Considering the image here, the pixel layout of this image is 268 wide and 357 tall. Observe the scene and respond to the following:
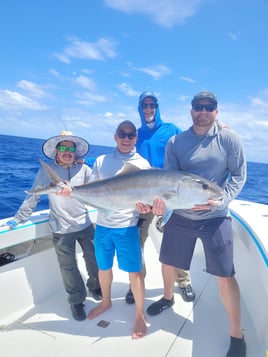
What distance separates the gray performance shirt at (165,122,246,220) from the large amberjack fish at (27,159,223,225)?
0.18m

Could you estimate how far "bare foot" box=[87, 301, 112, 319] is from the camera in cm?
284

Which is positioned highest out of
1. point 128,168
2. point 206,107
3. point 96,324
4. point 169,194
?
point 206,107

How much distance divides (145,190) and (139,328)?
1.30 meters

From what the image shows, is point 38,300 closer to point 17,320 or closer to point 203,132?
point 17,320

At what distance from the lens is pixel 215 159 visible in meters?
2.24

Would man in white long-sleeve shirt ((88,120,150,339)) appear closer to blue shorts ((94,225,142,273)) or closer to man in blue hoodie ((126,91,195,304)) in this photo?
blue shorts ((94,225,142,273))

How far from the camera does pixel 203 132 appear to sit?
2334 mm

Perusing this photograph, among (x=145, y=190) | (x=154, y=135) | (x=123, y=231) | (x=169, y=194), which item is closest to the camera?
(x=169, y=194)

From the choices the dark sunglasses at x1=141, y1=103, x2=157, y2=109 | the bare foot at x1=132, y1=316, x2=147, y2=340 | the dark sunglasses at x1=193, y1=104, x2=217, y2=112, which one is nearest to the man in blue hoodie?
the dark sunglasses at x1=141, y1=103, x2=157, y2=109

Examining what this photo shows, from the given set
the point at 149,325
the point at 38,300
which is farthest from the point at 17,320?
the point at 149,325

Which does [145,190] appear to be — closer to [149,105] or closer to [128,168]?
[128,168]

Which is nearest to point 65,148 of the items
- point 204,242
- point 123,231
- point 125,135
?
point 125,135

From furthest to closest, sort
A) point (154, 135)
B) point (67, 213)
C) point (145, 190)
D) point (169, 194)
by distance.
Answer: point (154, 135), point (67, 213), point (145, 190), point (169, 194)

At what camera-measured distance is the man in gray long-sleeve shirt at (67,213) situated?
2.83 metres
